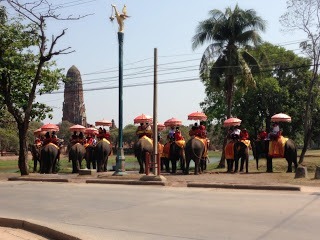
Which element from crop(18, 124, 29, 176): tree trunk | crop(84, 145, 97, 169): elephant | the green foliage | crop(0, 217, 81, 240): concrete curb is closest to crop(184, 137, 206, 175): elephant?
crop(84, 145, 97, 169): elephant

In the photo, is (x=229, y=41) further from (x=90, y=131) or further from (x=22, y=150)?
(x=22, y=150)

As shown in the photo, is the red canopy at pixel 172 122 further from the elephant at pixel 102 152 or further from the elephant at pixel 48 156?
the elephant at pixel 48 156

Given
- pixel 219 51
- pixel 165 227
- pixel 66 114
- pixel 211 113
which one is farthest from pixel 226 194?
pixel 66 114

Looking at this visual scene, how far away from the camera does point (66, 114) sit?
4114 inches

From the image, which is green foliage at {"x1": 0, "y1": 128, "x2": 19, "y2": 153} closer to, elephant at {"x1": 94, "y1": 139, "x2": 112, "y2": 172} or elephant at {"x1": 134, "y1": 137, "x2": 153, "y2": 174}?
elephant at {"x1": 94, "y1": 139, "x2": 112, "y2": 172}

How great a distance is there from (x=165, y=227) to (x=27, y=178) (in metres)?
13.3

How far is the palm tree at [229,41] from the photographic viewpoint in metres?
30.0

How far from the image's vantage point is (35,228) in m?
8.82

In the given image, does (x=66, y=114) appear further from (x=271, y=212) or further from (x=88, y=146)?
(x=271, y=212)

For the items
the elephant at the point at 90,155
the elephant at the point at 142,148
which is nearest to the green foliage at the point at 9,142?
the elephant at the point at 90,155

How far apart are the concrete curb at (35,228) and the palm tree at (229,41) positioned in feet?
71.5

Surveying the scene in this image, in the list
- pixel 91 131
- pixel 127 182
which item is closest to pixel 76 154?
pixel 91 131

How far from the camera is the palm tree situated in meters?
30.0

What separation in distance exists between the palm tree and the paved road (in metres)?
16.4
